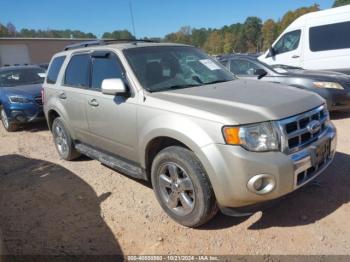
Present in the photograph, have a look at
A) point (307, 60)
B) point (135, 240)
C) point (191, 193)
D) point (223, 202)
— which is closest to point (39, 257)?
point (135, 240)

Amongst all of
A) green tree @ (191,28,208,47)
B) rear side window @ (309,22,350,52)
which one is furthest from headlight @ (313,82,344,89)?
green tree @ (191,28,208,47)

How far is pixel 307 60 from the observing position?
9.57 m

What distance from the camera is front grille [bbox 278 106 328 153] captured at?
9.51ft

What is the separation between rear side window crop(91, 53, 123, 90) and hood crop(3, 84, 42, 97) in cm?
441

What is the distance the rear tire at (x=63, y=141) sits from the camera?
541 cm

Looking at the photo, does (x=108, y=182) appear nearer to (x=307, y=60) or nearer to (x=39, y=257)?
(x=39, y=257)

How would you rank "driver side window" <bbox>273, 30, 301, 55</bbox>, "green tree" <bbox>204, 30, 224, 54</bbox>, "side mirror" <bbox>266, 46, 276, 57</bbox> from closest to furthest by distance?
"driver side window" <bbox>273, 30, 301, 55</bbox>
"side mirror" <bbox>266, 46, 276, 57</bbox>
"green tree" <bbox>204, 30, 224, 54</bbox>

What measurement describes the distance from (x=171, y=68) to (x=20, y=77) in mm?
7017


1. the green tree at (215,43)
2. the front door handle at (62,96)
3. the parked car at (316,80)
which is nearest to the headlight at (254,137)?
the front door handle at (62,96)

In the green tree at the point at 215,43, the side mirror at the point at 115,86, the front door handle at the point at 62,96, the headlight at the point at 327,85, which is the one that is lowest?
the green tree at the point at 215,43

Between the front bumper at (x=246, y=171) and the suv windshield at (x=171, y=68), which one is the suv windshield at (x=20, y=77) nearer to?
the suv windshield at (x=171, y=68)

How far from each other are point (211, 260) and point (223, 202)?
509mm

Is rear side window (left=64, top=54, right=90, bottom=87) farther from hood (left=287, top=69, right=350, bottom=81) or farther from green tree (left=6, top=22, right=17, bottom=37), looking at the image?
green tree (left=6, top=22, right=17, bottom=37)

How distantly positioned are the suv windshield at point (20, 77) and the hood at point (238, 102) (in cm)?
710
